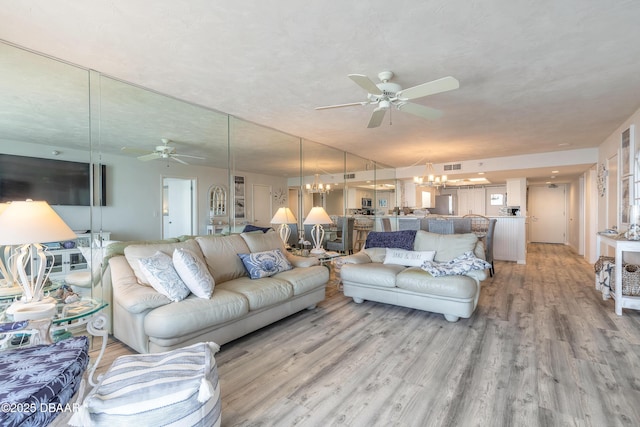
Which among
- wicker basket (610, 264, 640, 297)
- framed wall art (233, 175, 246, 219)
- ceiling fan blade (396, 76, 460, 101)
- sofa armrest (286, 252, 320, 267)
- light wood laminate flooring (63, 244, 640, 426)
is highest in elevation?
ceiling fan blade (396, 76, 460, 101)

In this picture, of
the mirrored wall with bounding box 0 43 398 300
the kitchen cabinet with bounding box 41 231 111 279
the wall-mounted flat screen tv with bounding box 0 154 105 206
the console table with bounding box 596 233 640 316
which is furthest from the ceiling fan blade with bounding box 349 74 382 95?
the console table with bounding box 596 233 640 316

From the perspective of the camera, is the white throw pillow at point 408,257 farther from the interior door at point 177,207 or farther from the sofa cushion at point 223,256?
the interior door at point 177,207

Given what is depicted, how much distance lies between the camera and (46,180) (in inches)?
104

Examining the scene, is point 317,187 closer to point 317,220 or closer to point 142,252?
point 317,220

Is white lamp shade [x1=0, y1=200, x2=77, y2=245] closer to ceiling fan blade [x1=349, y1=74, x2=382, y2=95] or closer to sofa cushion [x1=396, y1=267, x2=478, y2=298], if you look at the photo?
ceiling fan blade [x1=349, y1=74, x2=382, y2=95]

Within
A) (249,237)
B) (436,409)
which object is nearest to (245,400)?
(436,409)

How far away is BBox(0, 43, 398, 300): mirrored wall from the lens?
2.58 m

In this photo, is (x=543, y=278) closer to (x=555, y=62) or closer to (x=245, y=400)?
(x=555, y=62)

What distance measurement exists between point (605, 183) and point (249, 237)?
19.8 feet

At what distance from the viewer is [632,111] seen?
12.0 ft

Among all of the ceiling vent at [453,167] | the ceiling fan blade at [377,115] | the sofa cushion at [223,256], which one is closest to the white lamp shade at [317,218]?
the sofa cushion at [223,256]

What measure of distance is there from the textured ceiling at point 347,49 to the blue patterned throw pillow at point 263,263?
180 cm

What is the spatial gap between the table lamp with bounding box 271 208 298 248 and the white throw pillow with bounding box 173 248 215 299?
2228 mm

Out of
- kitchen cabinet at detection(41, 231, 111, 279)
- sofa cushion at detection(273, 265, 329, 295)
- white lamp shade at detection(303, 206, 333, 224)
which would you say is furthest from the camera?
white lamp shade at detection(303, 206, 333, 224)
